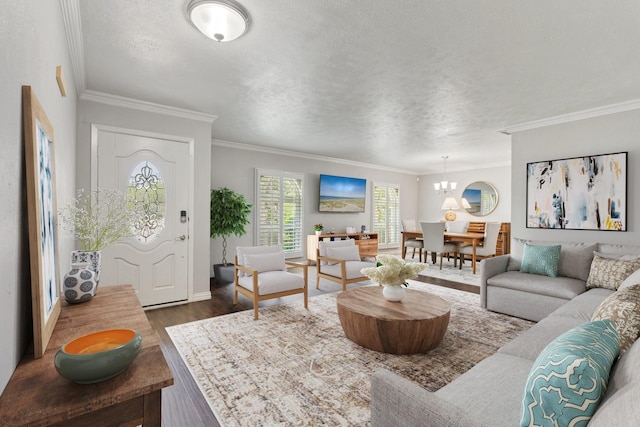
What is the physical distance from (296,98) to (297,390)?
9.56ft

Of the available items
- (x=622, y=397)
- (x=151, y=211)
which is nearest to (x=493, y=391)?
(x=622, y=397)

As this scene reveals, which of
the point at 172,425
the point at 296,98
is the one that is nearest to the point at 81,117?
the point at 296,98

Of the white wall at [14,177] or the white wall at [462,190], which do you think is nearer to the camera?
the white wall at [14,177]

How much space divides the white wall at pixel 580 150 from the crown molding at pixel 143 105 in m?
4.42

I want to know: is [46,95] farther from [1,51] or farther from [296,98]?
[296,98]

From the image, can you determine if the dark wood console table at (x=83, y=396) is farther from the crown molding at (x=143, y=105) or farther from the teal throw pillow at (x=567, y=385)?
the crown molding at (x=143, y=105)

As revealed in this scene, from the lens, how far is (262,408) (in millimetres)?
1866

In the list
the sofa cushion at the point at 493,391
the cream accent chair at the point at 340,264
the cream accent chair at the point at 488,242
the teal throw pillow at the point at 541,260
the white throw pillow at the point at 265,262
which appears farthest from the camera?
the cream accent chair at the point at 488,242

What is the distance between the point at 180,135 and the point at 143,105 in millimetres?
509

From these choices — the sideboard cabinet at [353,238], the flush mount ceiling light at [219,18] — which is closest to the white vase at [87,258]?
the flush mount ceiling light at [219,18]

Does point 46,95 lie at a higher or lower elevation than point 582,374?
higher

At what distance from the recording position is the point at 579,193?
3863 millimetres

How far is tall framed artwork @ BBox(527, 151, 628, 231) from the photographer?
11.8 ft

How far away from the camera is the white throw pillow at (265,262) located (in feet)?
12.3
